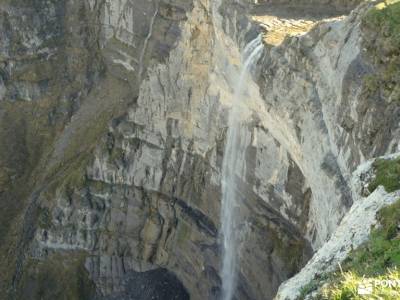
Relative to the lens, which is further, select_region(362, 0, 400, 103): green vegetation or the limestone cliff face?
the limestone cliff face

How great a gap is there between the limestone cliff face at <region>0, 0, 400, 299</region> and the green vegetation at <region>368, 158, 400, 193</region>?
17.5 feet

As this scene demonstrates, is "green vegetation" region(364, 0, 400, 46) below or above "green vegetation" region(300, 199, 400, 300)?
above

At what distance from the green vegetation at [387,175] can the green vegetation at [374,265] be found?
3.88 ft

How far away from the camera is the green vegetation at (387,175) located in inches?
452

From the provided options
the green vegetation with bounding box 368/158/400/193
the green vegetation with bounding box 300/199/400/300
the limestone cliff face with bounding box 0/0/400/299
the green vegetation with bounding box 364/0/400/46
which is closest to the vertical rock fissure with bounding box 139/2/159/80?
the limestone cliff face with bounding box 0/0/400/299

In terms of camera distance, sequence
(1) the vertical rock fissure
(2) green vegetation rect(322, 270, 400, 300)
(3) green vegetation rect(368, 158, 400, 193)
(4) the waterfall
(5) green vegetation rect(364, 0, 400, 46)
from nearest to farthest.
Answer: (2) green vegetation rect(322, 270, 400, 300)
(3) green vegetation rect(368, 158, 400, 193)
(5) green vegetation rect(364, 0, 400, 46)
(4) the waterfall
(1) the vertical rock fissure

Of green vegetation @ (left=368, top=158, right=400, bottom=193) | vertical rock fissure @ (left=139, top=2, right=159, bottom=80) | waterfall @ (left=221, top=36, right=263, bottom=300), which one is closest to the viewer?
green vegetation @ (left=368, top=158, right=400, bottom=193)

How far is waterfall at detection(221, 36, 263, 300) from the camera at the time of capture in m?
30.6

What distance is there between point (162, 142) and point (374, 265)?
3466 cm

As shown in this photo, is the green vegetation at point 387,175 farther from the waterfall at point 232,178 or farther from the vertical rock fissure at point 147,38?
the vertical rock fissure at point 147,38

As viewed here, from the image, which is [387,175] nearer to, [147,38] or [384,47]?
[384,47]

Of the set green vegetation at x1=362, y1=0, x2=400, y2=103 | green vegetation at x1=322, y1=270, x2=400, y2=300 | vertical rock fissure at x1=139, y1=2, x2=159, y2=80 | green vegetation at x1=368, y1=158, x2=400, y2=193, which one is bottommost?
green vegetation at x1=322, y1=270, x2=400, y2=300

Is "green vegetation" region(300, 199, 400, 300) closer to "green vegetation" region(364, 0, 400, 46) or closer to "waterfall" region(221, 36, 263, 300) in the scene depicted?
"green vegetation" region(364, 0, 400, 46)

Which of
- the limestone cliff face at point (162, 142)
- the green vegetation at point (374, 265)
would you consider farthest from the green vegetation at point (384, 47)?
the green vegetation at point (374, 265)
